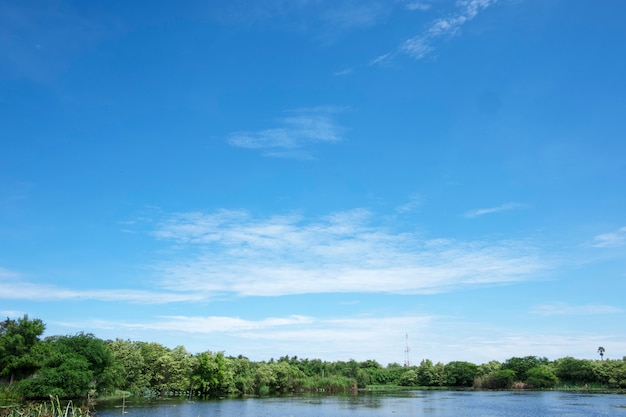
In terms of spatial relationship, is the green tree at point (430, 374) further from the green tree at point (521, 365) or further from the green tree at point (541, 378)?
the green tree at point (541, 378)

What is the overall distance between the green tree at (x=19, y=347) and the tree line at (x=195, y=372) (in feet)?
0.39

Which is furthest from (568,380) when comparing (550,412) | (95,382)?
(95,382)

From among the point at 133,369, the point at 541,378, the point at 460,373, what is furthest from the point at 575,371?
the point at 133,369

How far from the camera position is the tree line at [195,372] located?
60625 millimetres

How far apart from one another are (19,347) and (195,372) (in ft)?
113

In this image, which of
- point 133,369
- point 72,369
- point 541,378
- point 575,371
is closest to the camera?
point 72,369

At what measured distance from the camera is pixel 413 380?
480 feet

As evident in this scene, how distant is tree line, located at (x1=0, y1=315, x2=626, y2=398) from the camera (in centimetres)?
6062

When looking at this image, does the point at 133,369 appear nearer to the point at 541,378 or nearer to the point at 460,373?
the point at 460,373

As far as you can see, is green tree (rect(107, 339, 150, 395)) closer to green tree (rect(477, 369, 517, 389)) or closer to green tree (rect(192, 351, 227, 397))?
green tree (rect(192, 351, 227, 397))

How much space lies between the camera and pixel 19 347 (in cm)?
6394

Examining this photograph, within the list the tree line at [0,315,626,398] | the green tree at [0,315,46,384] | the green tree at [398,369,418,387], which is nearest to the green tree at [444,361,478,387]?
the tree line at [0,315,626,398]

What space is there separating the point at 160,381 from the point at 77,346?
1046 inches

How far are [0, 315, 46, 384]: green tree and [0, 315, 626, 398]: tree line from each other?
0.39ft
